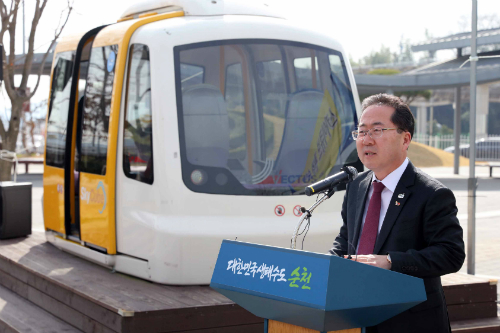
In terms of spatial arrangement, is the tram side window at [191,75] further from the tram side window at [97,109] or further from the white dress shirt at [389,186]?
the white dress shirt at [389,186]

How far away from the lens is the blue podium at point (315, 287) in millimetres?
2283

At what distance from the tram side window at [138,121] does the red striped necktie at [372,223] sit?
10.5 ft

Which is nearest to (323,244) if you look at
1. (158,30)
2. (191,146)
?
(191,146)

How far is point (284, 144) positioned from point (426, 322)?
11.8ft

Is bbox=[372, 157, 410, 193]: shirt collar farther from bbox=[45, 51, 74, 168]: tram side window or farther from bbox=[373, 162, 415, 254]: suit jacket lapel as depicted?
bbox=[45, 51, 74, 168]: tram side window

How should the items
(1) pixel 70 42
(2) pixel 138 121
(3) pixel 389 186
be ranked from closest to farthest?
(3) pixel 389 186 → (2) pixel 138 121 → (1) pixel 70 42

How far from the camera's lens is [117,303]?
4961 mm

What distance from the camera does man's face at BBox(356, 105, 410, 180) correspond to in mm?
2738

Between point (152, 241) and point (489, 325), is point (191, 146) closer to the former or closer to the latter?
point (152, 241)

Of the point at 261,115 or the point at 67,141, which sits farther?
the point at 67,141

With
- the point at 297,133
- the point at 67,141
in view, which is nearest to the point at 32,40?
the point at 67,141

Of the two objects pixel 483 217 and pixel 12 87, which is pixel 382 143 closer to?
pixel 12 87

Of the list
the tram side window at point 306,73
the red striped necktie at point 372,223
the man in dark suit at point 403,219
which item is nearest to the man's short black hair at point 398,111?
the man in dark suit at point 403,219

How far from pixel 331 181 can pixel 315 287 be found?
752 millimetres
